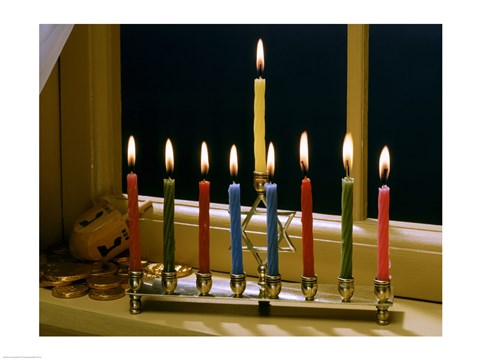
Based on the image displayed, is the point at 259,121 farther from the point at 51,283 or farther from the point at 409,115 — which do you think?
the point at 51,283

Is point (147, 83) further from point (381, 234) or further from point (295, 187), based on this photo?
point (381, 234)

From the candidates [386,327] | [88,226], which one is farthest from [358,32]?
[88,226]

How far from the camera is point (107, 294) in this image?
1150 mm

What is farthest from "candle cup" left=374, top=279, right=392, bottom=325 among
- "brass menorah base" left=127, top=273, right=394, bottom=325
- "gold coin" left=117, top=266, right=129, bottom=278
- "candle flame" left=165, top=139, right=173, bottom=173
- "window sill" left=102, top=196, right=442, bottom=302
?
"gold coin" left=117, top=266, right=129, bottom=278

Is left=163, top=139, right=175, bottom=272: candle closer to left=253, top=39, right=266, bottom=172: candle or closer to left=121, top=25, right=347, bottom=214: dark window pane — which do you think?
left=253, top=39, right=266, bottom=172: candle

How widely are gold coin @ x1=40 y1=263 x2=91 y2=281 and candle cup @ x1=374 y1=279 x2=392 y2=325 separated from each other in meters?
0.51

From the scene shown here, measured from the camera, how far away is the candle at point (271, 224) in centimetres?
99

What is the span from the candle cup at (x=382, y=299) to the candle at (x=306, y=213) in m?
0.10

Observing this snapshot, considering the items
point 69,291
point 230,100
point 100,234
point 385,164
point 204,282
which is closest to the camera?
point 385,164

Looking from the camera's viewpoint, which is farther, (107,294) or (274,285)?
(107,294)

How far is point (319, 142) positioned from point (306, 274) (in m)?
0.37

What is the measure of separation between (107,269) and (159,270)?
9cm

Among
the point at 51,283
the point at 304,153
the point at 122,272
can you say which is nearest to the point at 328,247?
the point at 304,153

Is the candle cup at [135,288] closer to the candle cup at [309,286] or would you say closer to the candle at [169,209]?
the candle at [169,209]
